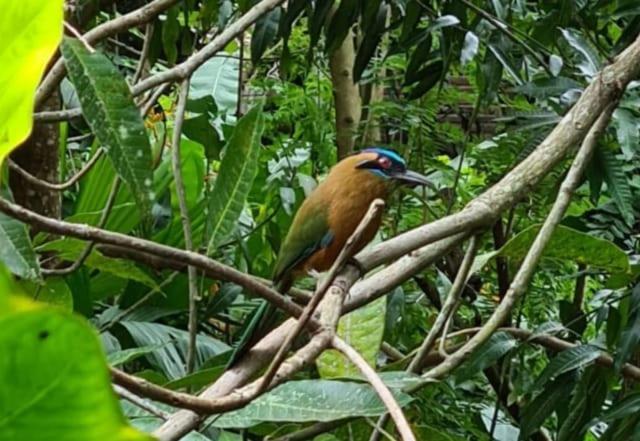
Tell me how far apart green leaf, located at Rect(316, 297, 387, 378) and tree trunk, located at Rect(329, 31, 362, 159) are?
1.81m

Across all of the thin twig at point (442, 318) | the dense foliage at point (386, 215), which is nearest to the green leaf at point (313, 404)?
the dense foliage at point (386, 215)

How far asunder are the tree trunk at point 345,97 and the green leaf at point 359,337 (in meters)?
1.81

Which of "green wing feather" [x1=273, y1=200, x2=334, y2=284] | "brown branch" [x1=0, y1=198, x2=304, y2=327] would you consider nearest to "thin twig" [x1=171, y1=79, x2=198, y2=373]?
"brown branch" [x1=0, y1=198, x2=304, y2=327]

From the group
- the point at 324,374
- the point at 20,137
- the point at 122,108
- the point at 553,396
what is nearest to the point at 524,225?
the point at 553,396

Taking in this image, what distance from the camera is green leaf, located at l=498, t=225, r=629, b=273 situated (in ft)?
5.27

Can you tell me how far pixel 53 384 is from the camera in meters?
0.21

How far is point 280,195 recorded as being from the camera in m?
2.78

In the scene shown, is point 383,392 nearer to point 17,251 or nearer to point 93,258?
point 17,251

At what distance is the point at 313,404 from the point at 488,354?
943 mm

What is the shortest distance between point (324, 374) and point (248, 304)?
1.40 meters

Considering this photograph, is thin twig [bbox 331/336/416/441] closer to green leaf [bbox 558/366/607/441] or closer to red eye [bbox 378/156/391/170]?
green leaf [bbox 558/366/607/441]

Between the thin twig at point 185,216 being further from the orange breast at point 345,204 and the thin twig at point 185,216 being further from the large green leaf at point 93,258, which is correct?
the orange breast at point 345,204

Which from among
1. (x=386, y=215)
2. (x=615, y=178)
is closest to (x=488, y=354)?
(x=615, y=178)

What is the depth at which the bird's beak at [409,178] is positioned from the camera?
2174mm
